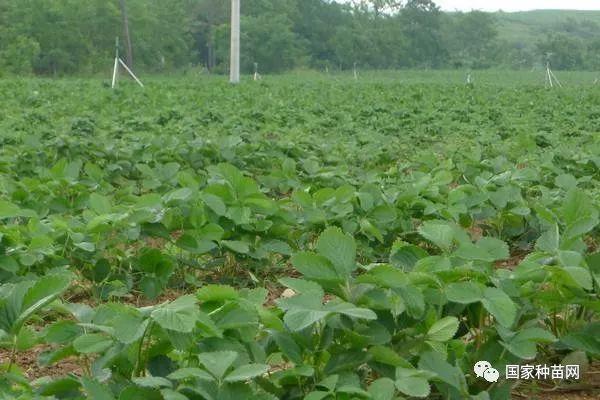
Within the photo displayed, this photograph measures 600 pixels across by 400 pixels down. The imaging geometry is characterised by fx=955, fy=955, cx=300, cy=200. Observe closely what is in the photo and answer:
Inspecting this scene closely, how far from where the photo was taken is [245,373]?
1.59 meters

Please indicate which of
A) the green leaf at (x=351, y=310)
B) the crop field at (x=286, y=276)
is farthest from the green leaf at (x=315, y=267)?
the green leaf at (x=351, y=310)

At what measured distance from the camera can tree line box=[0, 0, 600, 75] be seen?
44.7 metres

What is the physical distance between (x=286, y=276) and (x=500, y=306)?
2068mm

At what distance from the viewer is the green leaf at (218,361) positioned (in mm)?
1589

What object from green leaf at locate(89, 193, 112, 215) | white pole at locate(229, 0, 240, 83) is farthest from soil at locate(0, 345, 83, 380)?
white pole at locate(229, 0, 240, 83)

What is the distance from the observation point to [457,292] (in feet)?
6.46

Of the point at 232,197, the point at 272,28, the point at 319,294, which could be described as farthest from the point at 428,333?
the point at 272,28

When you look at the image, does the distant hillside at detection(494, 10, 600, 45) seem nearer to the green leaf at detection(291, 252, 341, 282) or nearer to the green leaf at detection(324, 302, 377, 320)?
the green leaf at detection(291, 252, 341, 282)

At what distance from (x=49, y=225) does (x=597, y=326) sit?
6.34 feet

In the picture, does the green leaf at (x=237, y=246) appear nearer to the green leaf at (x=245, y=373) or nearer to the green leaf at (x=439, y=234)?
the green leaf at (x=439, y=234)

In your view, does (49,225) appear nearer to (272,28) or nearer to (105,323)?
(105,323)

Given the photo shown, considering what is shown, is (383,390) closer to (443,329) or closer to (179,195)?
(443,329)

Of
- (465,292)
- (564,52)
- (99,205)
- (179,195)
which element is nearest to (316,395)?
(465,292)
